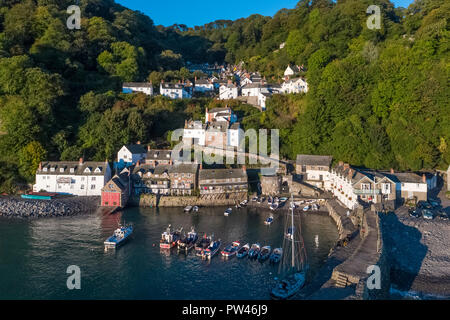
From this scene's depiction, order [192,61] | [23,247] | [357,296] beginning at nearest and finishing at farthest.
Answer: [357,296], [23,247], [192,61]

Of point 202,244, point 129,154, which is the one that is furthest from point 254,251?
point 129,154

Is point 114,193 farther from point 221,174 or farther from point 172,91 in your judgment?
point 172,91

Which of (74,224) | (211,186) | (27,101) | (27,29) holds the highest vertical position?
(27,29)

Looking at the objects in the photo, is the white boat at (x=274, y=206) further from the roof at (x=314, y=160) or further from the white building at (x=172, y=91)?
the white building at (x=172, y=91)

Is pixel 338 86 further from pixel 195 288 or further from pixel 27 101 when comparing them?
pixel 27 101

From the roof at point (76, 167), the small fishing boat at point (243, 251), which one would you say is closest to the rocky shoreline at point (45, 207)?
the roof at point (76, 167)

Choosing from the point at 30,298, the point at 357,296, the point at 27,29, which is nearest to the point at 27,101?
the point at 27,29
